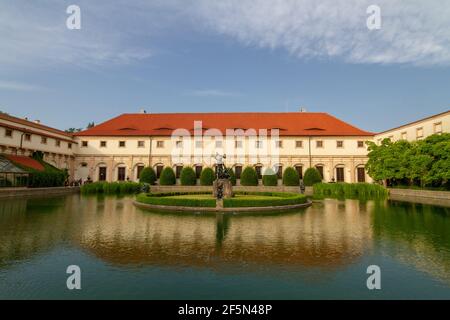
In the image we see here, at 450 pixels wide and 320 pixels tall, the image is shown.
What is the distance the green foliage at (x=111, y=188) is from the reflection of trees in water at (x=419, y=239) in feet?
95.0

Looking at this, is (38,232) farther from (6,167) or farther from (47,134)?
(47,134)

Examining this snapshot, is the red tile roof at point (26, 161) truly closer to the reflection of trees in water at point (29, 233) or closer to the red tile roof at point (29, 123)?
the red tile roof at point (29, 123)

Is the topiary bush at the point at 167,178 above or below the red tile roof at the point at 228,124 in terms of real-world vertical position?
below

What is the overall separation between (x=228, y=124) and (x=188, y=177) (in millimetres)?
11878

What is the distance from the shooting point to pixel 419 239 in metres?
9.90

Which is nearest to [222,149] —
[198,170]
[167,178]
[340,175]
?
[198,170]

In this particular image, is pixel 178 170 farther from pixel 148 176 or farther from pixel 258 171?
pixel 258 171

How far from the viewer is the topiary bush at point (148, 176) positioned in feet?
127

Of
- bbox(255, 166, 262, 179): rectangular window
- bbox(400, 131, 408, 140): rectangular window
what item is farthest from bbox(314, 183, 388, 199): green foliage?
bbox(255, 166, 262, 179): rectangular window

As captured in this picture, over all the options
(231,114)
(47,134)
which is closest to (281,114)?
(231,114)

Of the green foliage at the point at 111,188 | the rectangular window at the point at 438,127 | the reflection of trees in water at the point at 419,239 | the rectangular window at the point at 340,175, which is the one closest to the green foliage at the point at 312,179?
the rectangular window at the point at 340,175

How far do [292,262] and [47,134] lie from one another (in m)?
42.2

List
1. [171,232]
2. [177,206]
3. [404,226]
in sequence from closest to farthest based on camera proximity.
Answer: [171,232], [404,226], [177,206]
